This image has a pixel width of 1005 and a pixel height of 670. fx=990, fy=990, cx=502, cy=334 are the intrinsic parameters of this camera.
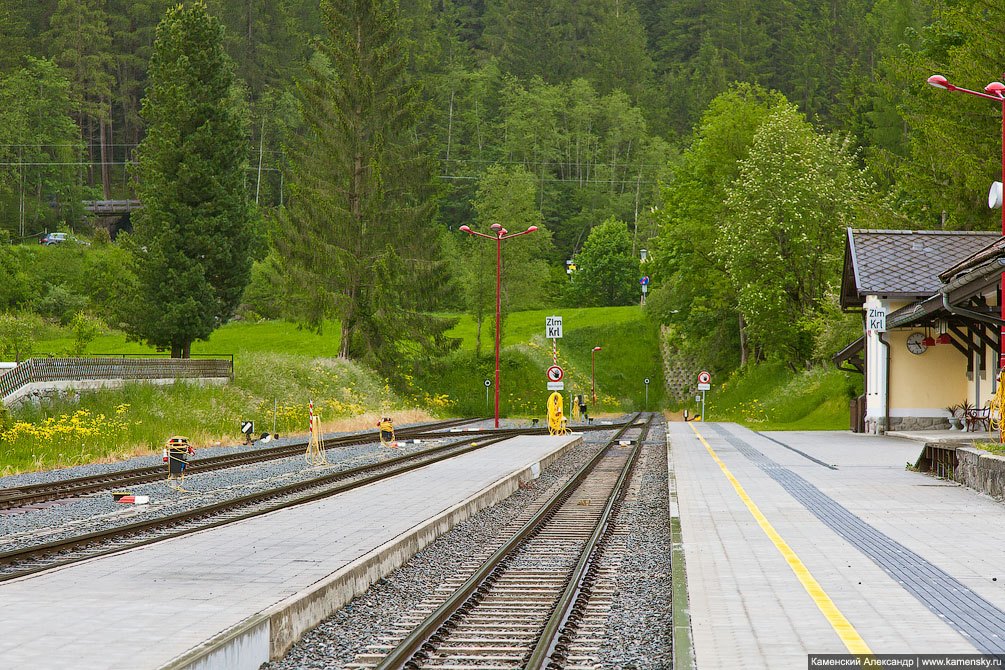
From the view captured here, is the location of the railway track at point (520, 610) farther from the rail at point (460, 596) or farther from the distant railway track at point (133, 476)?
the distant railway track at point (133, 476)

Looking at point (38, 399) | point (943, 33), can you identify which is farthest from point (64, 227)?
point (943, 33)

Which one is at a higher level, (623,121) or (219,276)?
(623,121)

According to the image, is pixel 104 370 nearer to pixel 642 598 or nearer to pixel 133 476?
pixel 133 476

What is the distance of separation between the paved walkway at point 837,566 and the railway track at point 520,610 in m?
0.98

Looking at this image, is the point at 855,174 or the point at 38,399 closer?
the point at 38,399

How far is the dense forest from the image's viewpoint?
45250 millimetres

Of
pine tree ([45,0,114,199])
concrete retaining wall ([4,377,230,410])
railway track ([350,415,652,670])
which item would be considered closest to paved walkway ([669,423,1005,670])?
railway track ([350,415,652,670])

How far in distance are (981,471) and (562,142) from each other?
9722 centimetres

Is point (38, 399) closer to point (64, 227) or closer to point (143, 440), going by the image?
point (143, 440)

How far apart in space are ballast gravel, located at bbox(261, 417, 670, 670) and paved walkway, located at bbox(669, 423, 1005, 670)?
0.45 m

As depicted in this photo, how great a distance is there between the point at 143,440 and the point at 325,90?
28.8m

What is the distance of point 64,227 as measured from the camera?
7875 cm

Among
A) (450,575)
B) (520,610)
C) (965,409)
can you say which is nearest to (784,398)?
(965,409)

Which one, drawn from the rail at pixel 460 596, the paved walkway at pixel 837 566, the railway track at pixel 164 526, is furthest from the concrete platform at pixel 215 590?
the paved walkway at pixel 837 566
